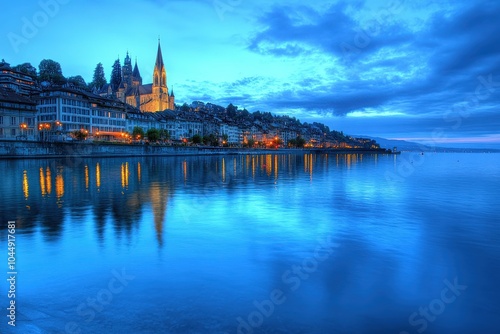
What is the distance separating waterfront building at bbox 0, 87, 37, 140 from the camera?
81869 millimetres

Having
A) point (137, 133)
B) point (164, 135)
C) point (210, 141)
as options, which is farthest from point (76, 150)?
point (210, 141)

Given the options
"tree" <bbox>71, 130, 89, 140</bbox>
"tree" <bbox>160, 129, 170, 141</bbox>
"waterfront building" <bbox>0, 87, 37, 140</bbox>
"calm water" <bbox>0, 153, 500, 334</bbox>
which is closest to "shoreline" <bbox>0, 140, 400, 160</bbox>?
"waterfront building" <bbox>0, 87, 37, 140</bbox>

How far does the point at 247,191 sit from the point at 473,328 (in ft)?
74.0

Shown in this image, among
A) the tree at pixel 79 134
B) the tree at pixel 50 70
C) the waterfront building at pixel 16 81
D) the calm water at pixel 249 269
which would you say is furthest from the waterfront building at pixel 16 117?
the tree at pixel 50 70

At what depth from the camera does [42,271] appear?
10039 mm

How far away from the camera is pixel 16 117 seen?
84.6m

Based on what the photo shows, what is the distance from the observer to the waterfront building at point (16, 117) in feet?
269

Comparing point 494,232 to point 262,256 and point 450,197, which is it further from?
point 450,197

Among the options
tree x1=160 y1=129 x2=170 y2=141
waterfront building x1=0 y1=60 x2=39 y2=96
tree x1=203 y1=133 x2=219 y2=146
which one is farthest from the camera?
tree x1=203 y1=133 x2=219 y2=146

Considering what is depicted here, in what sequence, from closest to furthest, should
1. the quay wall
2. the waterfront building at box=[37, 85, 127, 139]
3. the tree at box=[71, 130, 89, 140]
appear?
the quay wall < the tree at box=[71, 130, 89, 140] < the waterfront building at box=[37, 85, 127, 139]

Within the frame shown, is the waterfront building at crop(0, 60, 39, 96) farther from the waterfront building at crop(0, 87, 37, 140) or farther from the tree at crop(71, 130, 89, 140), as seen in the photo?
the waterfront building at crop(0, 87, 37, 140)

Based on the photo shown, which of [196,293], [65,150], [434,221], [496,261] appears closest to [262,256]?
[196,293]

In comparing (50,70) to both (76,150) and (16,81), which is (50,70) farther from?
(76,150)

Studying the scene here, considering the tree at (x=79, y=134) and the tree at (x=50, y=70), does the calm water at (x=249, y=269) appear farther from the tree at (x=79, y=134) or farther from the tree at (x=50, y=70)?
the tree at (x=50, y=70)
